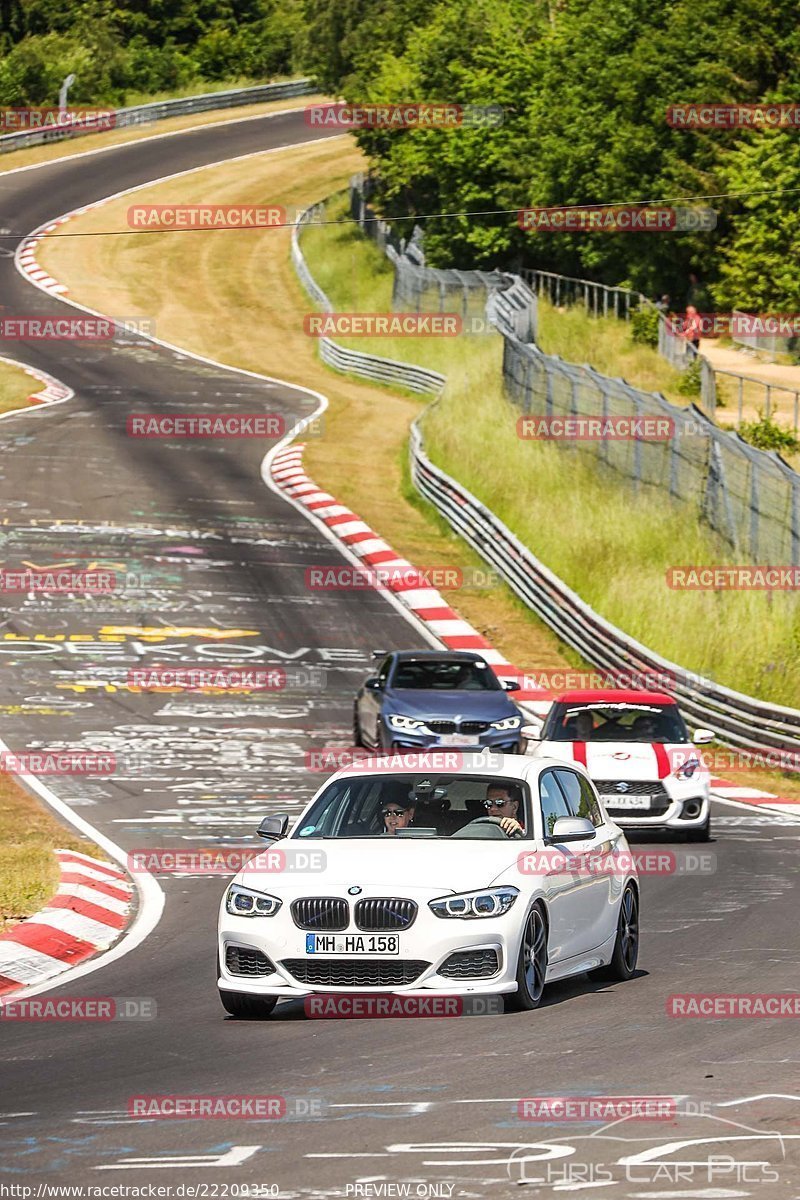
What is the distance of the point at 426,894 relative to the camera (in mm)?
10477

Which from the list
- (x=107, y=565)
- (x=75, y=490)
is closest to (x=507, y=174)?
(x=75, y=490)

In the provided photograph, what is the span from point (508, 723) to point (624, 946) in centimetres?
1106

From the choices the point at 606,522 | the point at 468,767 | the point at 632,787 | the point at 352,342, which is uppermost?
the point at 468,767

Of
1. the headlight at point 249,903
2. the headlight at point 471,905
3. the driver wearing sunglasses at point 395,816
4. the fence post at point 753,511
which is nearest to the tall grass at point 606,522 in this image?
the fence post at point 753,511

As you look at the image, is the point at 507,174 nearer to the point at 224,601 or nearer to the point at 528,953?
the point at 224,601

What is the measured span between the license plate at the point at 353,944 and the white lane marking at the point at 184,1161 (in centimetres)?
289

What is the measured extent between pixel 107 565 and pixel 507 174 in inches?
1301

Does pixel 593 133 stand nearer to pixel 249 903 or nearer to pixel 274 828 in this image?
pixel 274 828

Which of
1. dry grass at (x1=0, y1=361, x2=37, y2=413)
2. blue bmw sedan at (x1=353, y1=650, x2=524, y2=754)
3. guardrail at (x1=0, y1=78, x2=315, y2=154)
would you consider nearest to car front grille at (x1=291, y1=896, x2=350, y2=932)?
blue bmw sedan at (x1=353, y1=650, x2=524, y2=754)

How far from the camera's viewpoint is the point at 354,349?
201 ft

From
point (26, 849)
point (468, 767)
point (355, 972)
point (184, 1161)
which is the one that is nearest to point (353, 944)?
point (355, 972)

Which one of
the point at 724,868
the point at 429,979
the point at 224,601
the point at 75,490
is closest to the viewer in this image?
the point at 429,979

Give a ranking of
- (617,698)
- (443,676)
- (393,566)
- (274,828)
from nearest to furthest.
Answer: (274,828) → (617,698) → (443,676) → (393,566)

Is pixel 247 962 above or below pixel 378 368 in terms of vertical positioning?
above
